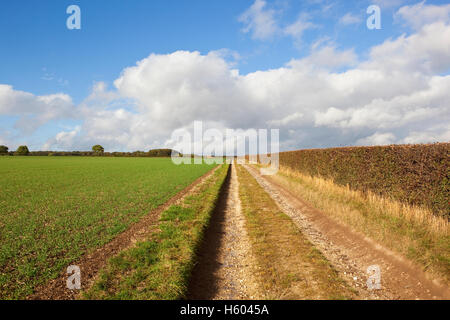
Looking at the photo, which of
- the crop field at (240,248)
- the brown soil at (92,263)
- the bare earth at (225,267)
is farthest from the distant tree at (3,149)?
the bare earth at (225,267)

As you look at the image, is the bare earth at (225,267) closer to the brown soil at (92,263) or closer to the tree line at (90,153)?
the brown soil at (92,263)

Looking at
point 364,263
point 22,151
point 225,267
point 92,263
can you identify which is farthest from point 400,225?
point 22,151

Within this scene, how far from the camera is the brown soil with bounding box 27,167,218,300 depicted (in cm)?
441

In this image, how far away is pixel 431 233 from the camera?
642 centimetres

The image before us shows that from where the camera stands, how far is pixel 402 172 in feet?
30.1

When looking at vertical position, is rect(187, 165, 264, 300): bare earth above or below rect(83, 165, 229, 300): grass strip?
below

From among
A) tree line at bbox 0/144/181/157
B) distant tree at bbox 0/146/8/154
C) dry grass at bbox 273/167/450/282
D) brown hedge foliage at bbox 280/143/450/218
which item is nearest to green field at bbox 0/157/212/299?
dry grass at bbox 273/167/450/282

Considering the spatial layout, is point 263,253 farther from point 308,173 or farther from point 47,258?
point 308,173

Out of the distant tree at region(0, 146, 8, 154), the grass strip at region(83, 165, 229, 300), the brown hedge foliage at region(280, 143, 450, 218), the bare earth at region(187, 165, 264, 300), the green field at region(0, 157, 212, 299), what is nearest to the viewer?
the grass strip at region(83, 165, 229, 300)

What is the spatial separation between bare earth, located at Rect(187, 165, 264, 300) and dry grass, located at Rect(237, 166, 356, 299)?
0.28m

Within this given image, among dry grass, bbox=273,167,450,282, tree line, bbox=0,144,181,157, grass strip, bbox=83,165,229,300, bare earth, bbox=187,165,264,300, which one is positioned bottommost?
bare earth, bbox=187,165,264,300

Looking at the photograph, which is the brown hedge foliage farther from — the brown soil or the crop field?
the brown soil
